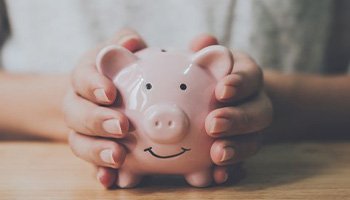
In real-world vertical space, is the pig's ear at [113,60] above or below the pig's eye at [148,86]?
above

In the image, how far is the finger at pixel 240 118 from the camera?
0.58m

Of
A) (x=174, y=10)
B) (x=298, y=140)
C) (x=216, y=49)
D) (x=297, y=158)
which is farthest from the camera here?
(x=174, y=10)

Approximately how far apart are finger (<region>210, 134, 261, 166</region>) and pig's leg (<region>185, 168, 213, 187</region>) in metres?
0.02

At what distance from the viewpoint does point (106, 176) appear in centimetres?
62

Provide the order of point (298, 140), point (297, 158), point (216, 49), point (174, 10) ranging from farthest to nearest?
1. point (174, 10)
2. point (298, 140)
3. point (297, 158)
4. point (216, 49)

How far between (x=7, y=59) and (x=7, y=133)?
18 cm

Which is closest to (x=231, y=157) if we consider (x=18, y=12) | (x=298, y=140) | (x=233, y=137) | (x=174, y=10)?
(x=233, y=137)

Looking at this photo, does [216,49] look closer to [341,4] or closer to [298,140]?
[298,140]

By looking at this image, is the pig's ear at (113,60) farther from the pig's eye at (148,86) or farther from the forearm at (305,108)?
the forearm at (305,108)

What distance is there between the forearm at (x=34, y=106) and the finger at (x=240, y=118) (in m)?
0.39

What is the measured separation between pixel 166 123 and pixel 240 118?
86 millimetres

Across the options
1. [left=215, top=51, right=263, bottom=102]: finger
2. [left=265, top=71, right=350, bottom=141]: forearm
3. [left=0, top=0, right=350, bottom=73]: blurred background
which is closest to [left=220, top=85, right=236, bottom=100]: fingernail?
[left=215, top=51, right=263, bottom=102]: finger

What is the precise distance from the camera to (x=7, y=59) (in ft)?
3.54

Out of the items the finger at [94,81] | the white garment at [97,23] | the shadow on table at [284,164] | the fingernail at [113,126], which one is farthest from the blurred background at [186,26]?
the fingernail at [113,126]
